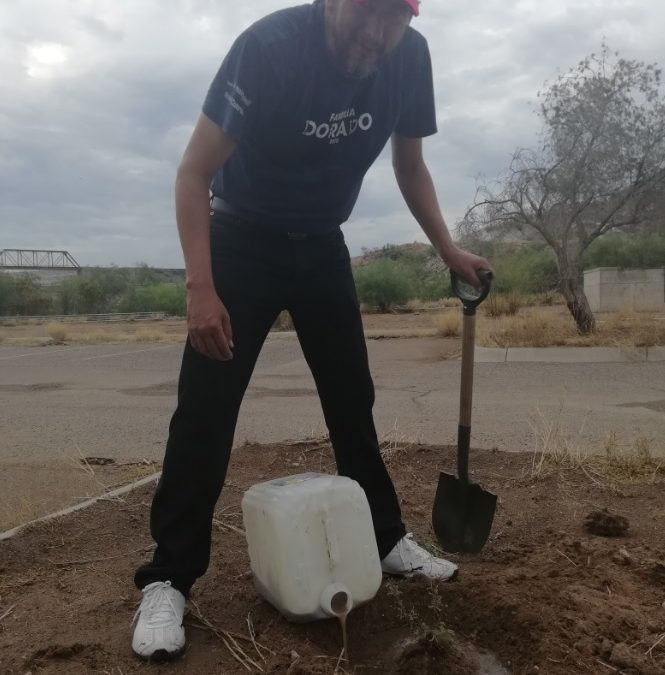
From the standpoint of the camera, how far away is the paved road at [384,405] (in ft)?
19.5

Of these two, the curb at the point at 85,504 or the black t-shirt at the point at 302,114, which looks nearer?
the black t-shirt at the point at 302,114

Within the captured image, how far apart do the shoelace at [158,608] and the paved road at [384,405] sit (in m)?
2.70

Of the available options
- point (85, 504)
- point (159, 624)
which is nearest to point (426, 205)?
point (159, 624)

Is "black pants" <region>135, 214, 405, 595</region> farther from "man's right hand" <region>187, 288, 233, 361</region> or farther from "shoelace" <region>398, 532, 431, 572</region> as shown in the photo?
"man's right hand" <region>187, 288, 233, 361</region>

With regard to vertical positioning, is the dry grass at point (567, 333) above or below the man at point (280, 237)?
below

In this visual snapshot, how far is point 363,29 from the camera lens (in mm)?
2211

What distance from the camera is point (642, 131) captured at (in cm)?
1345

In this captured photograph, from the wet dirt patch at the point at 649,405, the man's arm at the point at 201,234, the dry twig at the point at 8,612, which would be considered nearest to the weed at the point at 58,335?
the wet dirt patch at the point at 649,405

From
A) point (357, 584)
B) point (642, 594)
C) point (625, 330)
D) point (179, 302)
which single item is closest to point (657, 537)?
point (642, 594)

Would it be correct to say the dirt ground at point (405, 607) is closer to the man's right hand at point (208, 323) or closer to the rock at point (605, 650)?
the rock at point (605, 650)

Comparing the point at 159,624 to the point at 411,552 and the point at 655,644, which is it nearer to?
the point at 411,552

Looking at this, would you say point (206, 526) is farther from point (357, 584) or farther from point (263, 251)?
point (263, 251)

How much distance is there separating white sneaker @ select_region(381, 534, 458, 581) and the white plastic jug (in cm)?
37

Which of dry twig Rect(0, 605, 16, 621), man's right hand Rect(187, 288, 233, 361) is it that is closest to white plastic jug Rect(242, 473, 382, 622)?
man's right hand Rect(187, 288, 233, 361)
